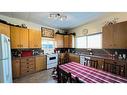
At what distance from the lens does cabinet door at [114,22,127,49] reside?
2.87 meters

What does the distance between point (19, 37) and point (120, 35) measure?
321 cm

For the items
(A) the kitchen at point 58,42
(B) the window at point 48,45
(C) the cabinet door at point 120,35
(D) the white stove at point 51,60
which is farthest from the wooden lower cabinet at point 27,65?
(C) the cabinet door at point 120,35

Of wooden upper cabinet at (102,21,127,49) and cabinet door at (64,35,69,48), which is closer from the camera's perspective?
wooden upper cabinet at (102,21,127,49)

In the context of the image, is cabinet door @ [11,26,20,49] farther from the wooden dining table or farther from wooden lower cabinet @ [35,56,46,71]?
the wooden dining table

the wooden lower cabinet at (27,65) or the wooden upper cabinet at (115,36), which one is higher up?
the wooden upper cabinet at (115,36)

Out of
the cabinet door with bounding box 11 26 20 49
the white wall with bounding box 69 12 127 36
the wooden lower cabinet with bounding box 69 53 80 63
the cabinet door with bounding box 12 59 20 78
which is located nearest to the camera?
the white wall with bounding box 69 12 127 36

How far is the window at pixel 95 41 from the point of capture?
4.23 m

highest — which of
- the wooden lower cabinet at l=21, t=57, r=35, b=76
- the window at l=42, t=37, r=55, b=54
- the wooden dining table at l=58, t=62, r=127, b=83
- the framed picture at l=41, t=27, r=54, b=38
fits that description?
the framed picture at l=41, t=27, r=54, b=38

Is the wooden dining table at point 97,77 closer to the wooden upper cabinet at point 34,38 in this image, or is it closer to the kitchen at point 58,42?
the kitchen at point 58,42

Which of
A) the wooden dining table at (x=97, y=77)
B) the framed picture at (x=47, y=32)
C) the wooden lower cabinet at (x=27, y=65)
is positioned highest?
the framed picture at (x=47, y=32)

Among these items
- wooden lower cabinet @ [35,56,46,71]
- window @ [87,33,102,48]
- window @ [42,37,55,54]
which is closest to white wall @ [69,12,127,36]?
window @ [87,33,102,48]
